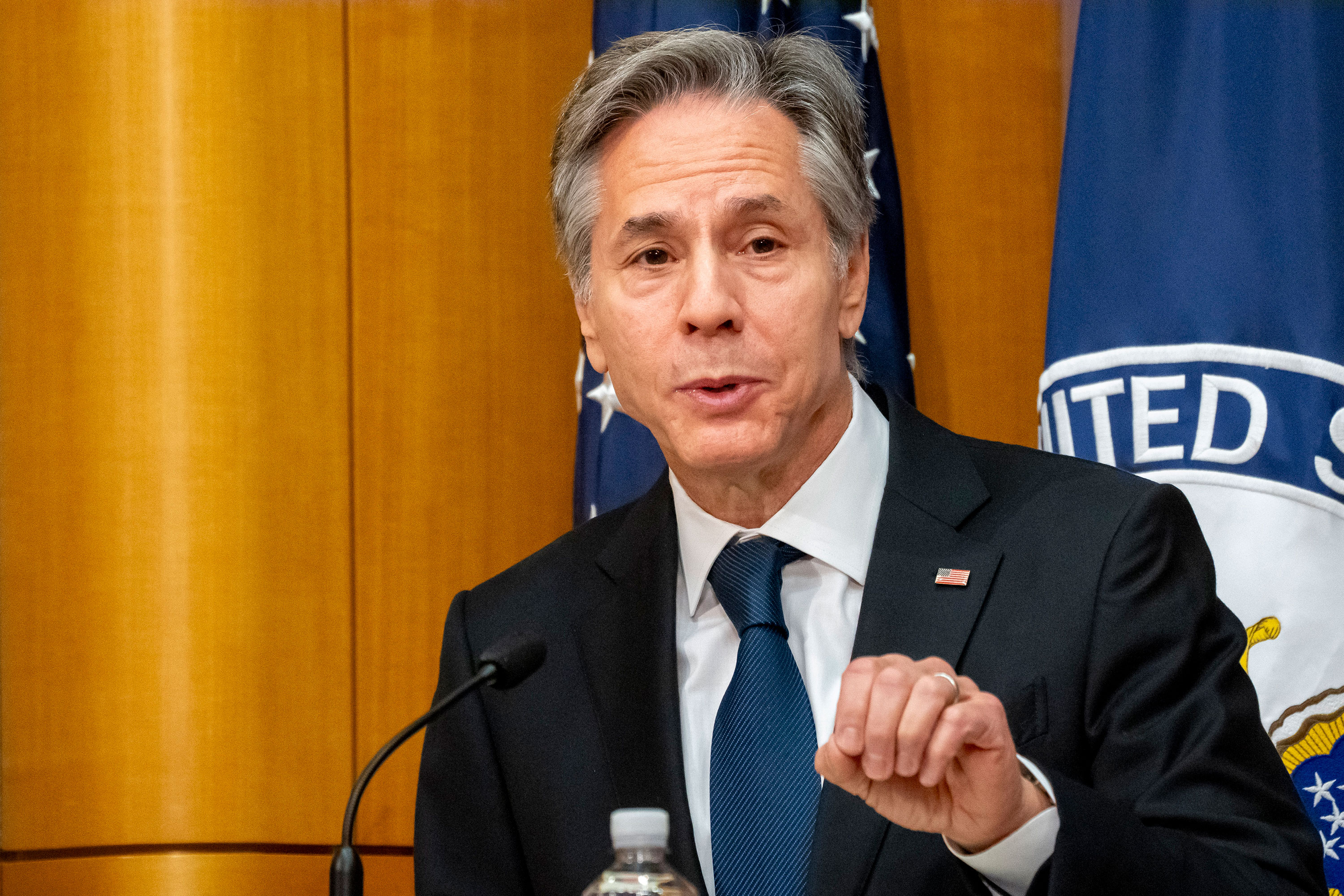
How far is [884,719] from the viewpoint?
1.17m

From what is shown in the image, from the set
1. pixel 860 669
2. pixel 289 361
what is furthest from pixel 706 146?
pixel 289 361

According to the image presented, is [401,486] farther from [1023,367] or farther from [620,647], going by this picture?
[1023,367]

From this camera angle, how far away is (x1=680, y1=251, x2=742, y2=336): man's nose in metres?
1.77

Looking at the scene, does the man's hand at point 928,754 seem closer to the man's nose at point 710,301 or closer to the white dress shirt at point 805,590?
the white dress shirt at point 805,590

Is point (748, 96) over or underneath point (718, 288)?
over

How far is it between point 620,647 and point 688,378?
41cm

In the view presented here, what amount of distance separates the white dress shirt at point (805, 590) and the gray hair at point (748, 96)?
0.97 feet

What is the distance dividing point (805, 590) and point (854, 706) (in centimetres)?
68

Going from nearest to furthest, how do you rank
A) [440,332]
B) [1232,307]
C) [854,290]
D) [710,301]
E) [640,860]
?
[640,860] < [710,301] < [854,290] < [1232,307] < [440,332]

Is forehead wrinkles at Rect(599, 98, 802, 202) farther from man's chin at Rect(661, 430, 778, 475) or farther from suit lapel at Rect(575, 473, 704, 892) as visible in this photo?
suit lapel at Rect(575, 473, 704, 892)

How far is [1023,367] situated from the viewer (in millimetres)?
2779

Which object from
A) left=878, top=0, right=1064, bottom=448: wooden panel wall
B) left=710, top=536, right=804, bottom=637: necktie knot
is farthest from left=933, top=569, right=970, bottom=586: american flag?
left=878, top=0, right=1064, bottom=448: wooden panel wall

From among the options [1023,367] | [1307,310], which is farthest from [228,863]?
[1307,310]

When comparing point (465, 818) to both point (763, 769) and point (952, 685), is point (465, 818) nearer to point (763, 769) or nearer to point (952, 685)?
point (763, 769)
